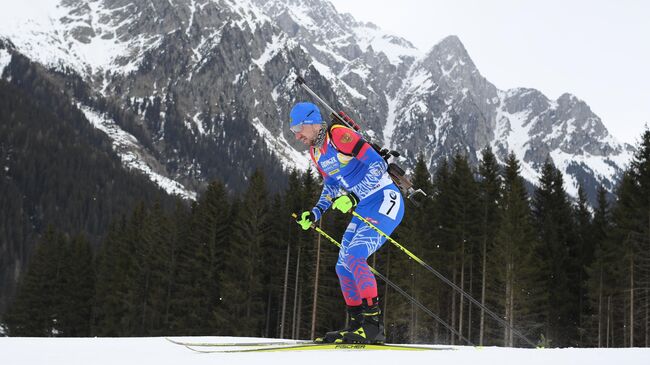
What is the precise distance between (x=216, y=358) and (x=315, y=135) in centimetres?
292

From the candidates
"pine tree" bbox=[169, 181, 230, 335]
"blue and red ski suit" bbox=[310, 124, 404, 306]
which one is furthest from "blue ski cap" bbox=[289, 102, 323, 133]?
"pine tree" bbox=[169, 181, 230, 335]

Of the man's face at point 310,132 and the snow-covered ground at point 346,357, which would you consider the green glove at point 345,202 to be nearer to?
the man's face at point 310,132

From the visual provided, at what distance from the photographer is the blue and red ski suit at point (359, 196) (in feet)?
20.2

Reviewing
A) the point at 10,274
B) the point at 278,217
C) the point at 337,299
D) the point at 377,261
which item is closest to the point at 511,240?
the point at 377,261

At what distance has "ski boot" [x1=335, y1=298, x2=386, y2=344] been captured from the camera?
5.96 metres

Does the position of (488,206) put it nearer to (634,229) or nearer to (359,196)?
(634,229)

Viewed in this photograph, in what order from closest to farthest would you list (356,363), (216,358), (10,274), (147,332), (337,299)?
1. (356,363)
2. (216,358)
3. (337,299)
4. (147,332)
5. (10,274)

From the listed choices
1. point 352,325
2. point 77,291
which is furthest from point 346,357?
point 77,291

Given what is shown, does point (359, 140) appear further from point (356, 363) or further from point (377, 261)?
point (377, 261)

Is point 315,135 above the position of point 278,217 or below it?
below

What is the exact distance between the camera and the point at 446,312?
34625mm

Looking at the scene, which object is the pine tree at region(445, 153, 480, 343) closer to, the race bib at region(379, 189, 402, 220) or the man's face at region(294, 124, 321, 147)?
the race bib at region(379, 189, 402, 220)

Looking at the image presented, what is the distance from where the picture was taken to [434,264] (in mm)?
32375

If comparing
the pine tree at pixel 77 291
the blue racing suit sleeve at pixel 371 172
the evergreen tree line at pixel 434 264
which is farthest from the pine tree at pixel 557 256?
the pine tree at pixel 77 291
